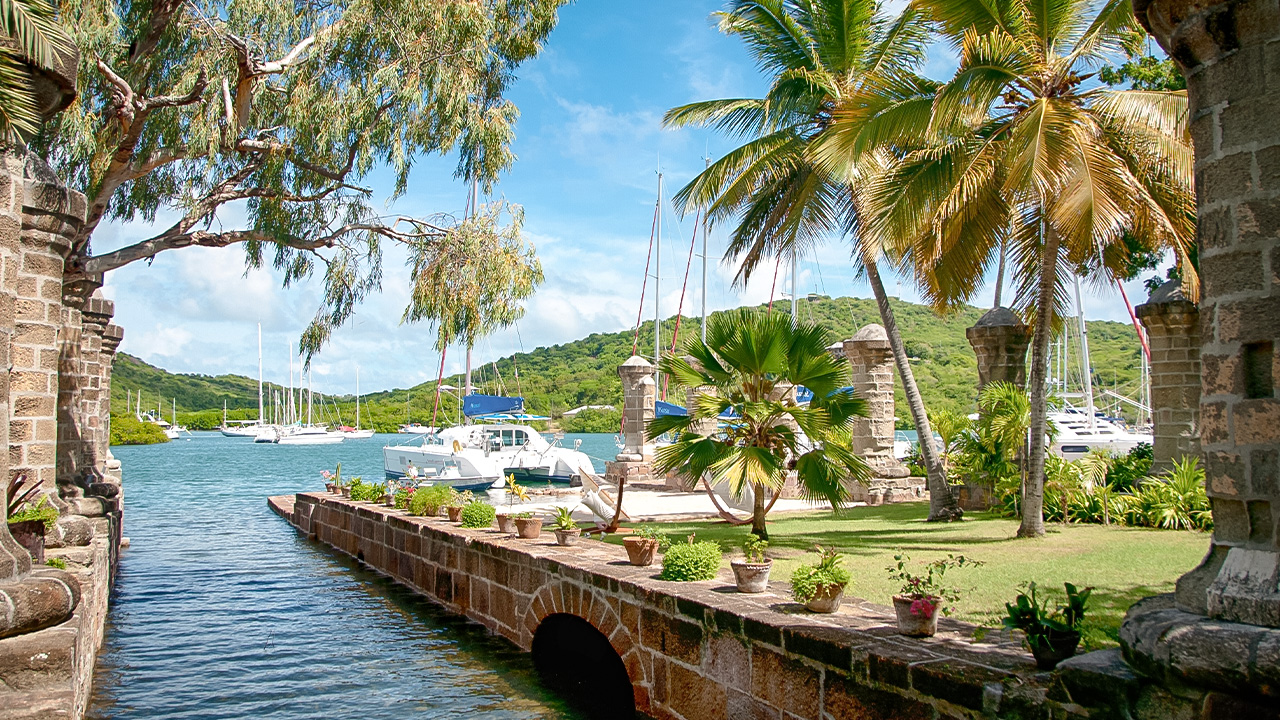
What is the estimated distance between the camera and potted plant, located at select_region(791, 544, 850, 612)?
21.2 feet

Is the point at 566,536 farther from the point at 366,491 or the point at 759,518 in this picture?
the point at 366,491

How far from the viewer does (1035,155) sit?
8609 millimetres

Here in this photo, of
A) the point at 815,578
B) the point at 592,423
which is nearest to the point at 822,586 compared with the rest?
the point at 815,578

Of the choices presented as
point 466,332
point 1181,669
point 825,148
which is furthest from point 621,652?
point 466,332

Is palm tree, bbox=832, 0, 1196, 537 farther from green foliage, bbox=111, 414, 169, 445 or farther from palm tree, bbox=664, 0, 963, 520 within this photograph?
green foliage, bbox=111, 414, 169, 445

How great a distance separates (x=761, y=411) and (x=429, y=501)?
7105 millimetres

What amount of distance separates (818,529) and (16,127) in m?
10.0

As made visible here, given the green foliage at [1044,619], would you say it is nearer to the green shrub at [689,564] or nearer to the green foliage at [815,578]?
the green foliage at [815,578]

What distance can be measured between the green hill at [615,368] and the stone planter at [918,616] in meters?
16.5

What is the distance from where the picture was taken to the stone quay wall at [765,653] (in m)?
4.41

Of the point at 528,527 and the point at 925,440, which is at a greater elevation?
the point at 925,440

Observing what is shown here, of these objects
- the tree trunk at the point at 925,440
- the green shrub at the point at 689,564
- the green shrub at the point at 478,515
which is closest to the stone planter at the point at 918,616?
the green shrub at the point at 689,564

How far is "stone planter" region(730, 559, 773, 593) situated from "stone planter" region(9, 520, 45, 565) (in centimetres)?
536

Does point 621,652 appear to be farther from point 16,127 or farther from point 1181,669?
point 16,127
